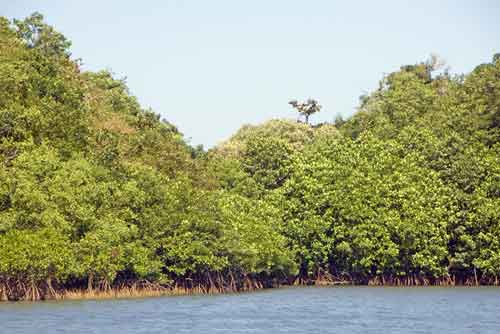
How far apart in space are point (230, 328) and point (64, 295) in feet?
48.1

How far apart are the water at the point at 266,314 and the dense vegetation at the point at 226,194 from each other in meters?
3.53

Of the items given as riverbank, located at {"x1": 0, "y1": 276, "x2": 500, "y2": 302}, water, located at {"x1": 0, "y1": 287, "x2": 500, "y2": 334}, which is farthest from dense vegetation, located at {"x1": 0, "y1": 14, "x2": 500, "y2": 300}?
water, located at {"x1": 0, "y1": 287, "x2": 500, "y2": 334}

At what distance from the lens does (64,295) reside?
187ft

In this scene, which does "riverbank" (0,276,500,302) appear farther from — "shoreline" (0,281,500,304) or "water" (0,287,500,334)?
"water" (0,287,500,334)

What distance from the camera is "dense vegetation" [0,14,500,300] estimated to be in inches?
2277

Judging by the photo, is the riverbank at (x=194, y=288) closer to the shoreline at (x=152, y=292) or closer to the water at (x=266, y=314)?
the shoreline at (x=152, y=292)

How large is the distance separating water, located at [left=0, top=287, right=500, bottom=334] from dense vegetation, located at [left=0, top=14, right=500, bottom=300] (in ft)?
11.6

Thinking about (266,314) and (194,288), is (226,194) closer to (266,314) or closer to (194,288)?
(194,288)

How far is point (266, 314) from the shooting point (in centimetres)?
5222

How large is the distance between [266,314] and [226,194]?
28.0 meters

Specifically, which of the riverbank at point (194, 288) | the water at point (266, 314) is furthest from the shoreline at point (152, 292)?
the water at point (266, 314)

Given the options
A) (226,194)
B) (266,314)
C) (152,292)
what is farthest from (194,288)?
(266,314)

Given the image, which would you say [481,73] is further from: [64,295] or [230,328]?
[230,328]

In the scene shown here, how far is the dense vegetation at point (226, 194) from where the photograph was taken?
57844 mm
